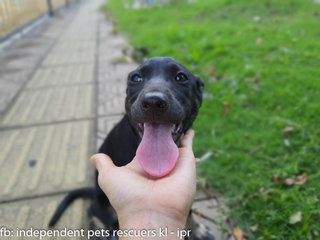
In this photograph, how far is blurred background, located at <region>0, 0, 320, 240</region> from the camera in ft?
8.77

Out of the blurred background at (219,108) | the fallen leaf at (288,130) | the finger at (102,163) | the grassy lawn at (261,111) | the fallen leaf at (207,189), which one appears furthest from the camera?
the fallen leaf at (288,130)

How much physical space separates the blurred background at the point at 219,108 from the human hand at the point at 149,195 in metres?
1.07

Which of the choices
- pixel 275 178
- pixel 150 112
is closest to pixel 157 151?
pixel 150 112

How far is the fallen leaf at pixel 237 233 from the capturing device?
2.35m

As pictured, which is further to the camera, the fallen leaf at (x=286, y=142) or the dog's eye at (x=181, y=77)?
the fallen leaf at (x=286, y=142)

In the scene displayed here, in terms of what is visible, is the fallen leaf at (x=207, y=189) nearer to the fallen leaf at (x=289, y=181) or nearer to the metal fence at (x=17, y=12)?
the fallen leaf at (x=289, y=181)

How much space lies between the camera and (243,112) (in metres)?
3.87

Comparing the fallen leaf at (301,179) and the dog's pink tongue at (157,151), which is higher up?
the dog's pink tongue at (157,151)

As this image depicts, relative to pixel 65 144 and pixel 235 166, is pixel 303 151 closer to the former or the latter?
pixel 235 166

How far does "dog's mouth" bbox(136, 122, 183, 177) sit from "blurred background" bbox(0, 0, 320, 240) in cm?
105

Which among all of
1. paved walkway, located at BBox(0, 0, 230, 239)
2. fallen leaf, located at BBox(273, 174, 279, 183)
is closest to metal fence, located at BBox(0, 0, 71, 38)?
paved walkway, located at BBox(0, 0, 230, 239)

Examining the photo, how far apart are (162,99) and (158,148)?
366 millimetres

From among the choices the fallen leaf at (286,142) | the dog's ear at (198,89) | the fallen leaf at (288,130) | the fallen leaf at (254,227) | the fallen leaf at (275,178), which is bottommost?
the fallen leaf at (254,227)

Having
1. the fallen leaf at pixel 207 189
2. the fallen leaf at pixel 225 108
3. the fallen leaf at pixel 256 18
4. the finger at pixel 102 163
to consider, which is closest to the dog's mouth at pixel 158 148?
the finger at pixel 102 163
